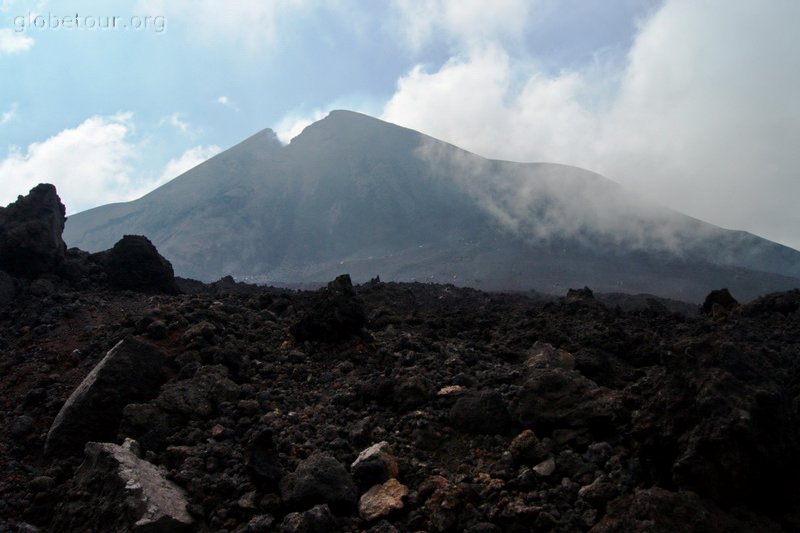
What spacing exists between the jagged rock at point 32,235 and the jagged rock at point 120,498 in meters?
8.70

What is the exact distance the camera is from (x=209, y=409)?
19.0 ft

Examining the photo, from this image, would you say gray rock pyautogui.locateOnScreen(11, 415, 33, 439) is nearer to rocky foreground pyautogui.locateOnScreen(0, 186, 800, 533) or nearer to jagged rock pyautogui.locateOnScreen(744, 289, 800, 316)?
rocky foreground pyautogui.locateOnScreen(0, 186, 800, 533)

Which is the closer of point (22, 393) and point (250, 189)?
point (22, 393)

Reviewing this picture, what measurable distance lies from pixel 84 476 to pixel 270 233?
3423 inches

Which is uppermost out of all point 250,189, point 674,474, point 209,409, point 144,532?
point 250,189

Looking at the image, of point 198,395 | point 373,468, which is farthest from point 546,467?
point 198,395

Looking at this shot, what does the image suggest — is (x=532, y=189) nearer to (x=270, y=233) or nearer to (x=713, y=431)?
(x=270, y=233)

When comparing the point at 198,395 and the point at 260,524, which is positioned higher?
the point at 198,395

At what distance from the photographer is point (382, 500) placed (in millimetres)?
4086

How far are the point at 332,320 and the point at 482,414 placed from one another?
3.58 metres

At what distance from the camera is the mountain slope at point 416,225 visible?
63.2m

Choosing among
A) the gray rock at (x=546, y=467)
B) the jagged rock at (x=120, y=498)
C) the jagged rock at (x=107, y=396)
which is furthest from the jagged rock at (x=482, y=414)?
the jagged rock at (x=107, y=396)

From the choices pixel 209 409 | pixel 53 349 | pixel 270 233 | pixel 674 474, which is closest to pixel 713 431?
pixel 674 474

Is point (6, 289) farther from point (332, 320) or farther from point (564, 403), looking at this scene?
point (564, 403)
